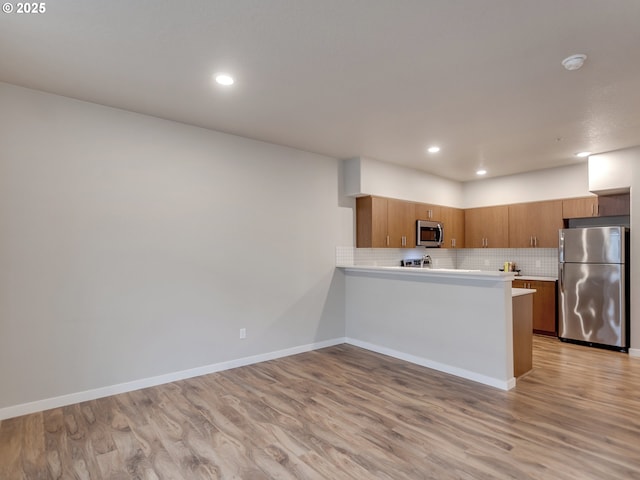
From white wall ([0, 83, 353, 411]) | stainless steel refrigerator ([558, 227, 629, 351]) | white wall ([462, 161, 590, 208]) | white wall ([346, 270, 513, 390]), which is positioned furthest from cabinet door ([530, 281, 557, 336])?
white wall ([0, 83, 353, 411])

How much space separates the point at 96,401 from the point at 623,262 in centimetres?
611

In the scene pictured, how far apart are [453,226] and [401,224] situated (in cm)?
152

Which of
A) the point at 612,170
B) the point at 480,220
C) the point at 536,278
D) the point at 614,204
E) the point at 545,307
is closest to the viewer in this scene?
the point at 612,170

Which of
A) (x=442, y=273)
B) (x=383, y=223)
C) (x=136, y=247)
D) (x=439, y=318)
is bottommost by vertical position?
(x=439, y=318)

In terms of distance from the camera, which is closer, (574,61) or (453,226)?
(574,61)

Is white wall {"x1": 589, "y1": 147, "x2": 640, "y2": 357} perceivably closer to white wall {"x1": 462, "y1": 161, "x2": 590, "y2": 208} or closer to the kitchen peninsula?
white wall {"x1": 462, "y1": 161, "x2": 590, "y2": 208}

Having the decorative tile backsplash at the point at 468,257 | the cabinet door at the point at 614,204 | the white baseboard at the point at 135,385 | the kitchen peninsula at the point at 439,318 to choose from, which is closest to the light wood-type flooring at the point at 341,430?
the white baseboard at the point at 135,385

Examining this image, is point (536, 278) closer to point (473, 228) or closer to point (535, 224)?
point (535, 224)

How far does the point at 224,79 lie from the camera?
276 centimetres

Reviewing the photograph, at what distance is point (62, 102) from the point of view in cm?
309

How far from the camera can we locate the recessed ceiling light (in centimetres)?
270

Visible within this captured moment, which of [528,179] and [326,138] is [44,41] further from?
[528,179]

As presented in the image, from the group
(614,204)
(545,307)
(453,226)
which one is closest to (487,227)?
(453,226)

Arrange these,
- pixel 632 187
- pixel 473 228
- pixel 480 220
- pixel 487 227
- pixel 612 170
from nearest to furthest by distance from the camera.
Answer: pixel 632 187, pixel 612 170, pixel 487 227, pixel 480 220, pixel 473 228
